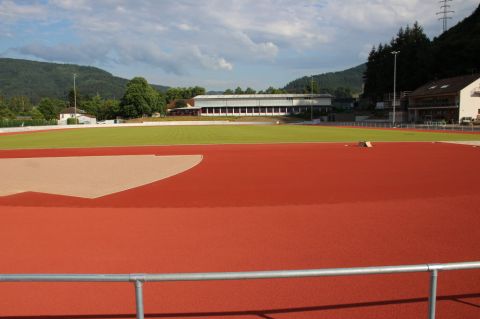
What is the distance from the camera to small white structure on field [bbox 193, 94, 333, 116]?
12888cm

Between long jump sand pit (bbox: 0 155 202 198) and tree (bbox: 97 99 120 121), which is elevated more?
tree (bbox: 97 99 120 121)

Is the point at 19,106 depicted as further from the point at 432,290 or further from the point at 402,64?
the point at 432,290

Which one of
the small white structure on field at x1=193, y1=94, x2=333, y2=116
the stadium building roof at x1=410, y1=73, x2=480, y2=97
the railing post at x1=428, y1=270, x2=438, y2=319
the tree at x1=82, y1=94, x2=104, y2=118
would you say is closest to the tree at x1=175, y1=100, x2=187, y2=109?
the small white structure on field at x1=193, y1=94, x2=333, y2=116

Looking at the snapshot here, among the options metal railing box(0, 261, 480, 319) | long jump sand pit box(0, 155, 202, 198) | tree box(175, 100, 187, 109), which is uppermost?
tree box(175, 100, 187, 109)

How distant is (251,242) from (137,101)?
119m

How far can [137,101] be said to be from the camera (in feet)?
398

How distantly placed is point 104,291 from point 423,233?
21.7ft

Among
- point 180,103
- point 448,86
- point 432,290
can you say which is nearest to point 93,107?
point 180,103

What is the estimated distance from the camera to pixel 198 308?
5.36m

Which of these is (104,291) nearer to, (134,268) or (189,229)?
(134,268)

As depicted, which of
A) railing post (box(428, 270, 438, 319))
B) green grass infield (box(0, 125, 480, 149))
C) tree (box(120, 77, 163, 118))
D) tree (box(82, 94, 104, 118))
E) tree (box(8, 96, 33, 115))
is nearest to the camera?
railing post (box(428, 270, 438, 319))

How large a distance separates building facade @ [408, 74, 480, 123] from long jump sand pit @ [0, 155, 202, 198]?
196ft

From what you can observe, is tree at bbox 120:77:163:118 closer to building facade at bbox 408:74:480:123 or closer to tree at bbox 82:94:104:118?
tree at bbox 82:94:104:118

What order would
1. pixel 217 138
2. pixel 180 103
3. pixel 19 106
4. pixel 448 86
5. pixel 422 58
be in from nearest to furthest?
1. pixel 217 138
2. pixel 448 86
3. pixel 422 58
4. pixel 19 106
5. pixel 180 103
